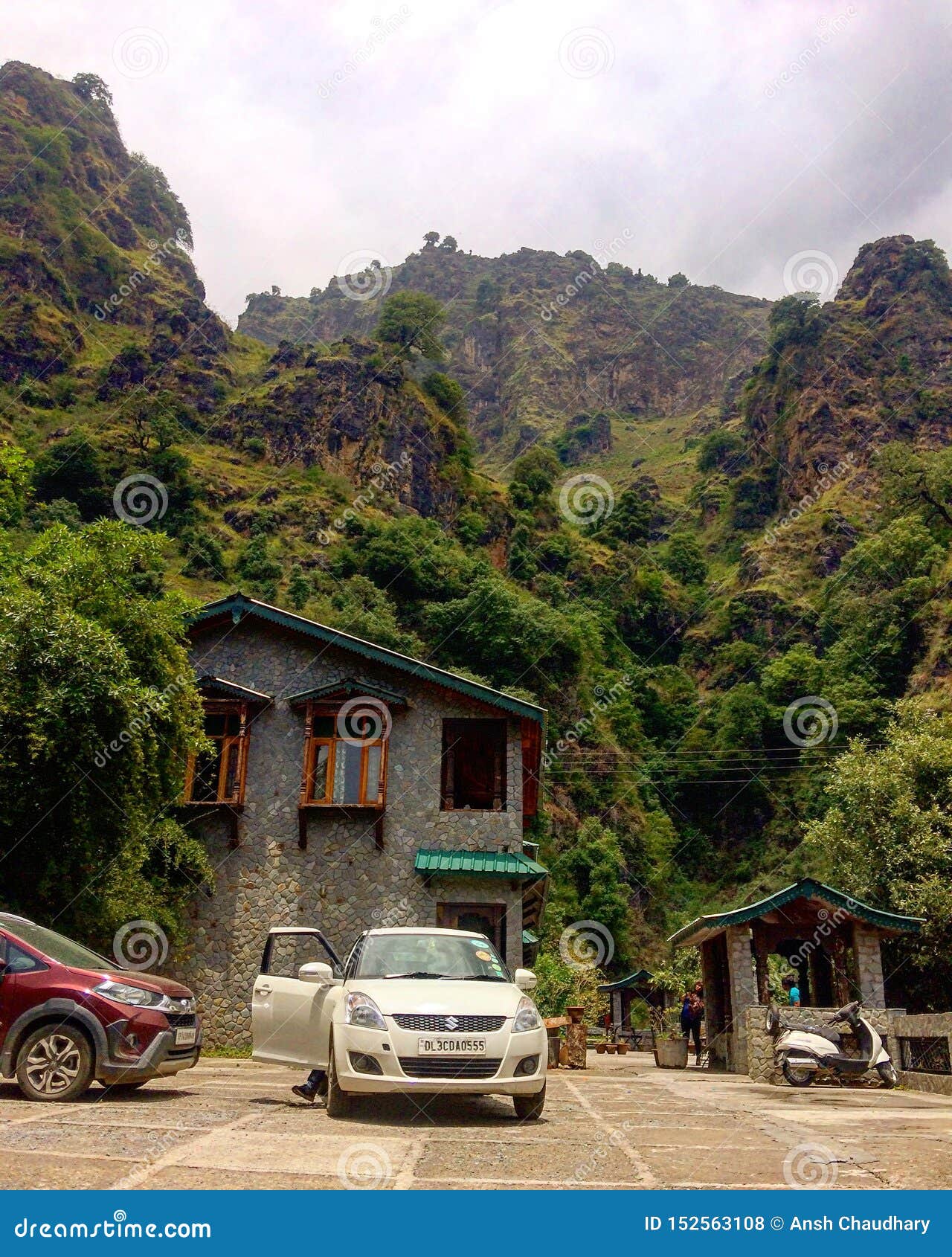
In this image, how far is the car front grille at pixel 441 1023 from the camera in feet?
23.7

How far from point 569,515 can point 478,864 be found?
69.2 meters

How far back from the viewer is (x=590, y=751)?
A: 58219 millimetres

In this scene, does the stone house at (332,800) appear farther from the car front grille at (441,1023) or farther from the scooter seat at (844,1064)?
the car front grille at (441,1023)

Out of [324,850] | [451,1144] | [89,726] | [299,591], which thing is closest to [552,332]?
[299,591]

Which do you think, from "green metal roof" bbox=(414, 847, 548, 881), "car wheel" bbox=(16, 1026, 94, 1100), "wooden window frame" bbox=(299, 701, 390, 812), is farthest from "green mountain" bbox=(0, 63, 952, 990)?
"car wheel" bbox=(16, 1026, 94, 1100)

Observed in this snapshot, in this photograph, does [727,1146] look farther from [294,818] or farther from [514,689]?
[514,689]

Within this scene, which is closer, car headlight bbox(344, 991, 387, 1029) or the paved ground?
the paved ground

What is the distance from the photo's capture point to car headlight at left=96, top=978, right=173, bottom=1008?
27.0 feet

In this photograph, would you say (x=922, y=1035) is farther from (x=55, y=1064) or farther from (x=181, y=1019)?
(x=55, y=1064)

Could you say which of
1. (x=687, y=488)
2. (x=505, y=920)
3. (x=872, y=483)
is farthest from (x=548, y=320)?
(x=505, y=920)

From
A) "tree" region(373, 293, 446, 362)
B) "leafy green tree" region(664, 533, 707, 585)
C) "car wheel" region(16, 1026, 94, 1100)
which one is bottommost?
"car wheel" region(16, 1026, 94, 1100)

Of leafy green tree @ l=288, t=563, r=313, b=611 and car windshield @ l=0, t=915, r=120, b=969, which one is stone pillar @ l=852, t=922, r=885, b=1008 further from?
leafy green tree @ l=288, t=563, r=313, b=611

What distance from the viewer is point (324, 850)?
18.9 meters

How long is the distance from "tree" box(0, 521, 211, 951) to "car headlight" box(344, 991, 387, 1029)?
7.56 m
